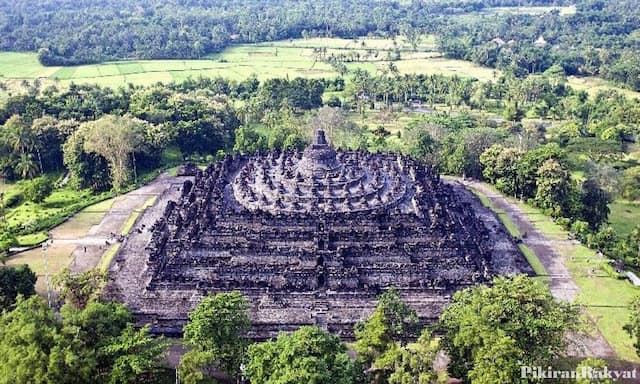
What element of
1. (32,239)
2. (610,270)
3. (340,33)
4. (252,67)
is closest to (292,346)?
(610,270)

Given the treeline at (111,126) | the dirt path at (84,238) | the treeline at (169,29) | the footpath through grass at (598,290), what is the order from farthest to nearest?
the treeline at (169,29), the treeline at (111,126), the dirt path at (84,238), the footpath through grass at (598,290)

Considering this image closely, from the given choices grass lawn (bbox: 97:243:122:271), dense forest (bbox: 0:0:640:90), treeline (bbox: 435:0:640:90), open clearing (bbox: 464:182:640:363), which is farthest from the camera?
dense forest (bbox: 0:0:640:90)

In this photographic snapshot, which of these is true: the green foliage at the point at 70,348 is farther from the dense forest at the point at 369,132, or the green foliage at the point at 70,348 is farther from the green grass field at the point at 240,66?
the green grass field at the point at 240,66

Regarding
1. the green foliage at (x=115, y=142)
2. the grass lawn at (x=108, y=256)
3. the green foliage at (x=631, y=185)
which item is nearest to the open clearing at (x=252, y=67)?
the green foliage at (x=115, y=142)

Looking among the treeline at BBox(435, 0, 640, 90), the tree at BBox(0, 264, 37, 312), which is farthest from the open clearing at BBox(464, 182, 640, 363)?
the treeline at BBox(435, 0, 640, 90)

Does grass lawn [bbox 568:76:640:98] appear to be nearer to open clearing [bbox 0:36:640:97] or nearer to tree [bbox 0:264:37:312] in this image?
open clearing [bbox 0:36:640:97]
